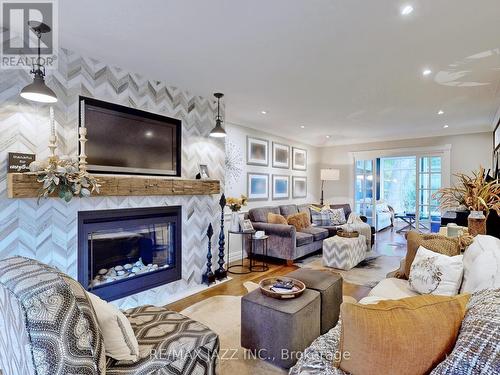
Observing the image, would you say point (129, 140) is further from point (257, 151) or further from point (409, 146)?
point (409, 146)

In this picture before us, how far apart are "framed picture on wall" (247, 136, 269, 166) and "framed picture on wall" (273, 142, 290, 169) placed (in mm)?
323

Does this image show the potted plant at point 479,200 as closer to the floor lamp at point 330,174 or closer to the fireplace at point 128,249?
the fireplace at point 128,249

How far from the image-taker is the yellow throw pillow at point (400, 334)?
3.12ft

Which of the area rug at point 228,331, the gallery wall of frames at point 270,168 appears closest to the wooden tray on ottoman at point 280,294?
→ the area rug at point 228,331

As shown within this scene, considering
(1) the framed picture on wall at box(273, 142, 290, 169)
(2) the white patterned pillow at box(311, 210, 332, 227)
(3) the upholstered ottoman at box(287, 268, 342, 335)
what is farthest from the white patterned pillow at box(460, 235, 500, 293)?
(1) the framed picture on wall at box(273, 142, 290, 169)

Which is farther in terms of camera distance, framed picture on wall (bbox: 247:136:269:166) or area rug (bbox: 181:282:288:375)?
framed picture on wall (bbox: 247:136:269:166)

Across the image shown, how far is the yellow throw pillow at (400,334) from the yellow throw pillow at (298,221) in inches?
165

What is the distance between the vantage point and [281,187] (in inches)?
253

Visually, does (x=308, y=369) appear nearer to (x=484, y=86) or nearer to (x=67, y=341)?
(x=67, y=341)

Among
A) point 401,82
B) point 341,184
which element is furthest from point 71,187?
point 341,184

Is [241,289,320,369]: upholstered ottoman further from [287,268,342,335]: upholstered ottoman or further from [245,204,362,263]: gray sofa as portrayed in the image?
[245,204,362,263]: gray sofa

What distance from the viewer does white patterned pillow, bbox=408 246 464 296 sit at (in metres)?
2.00

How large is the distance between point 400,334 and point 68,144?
9.30ft

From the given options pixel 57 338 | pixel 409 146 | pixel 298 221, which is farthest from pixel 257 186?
pixel 57 338
